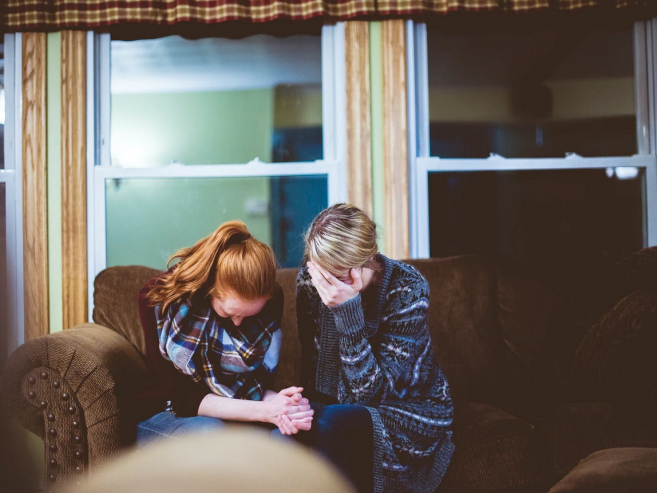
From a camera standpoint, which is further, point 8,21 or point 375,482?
point 8,21

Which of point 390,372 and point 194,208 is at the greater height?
point 194,208

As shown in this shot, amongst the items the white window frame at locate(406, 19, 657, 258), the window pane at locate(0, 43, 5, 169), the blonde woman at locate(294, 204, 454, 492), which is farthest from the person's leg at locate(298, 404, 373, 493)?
the window pane at locate(0, 43, 5, 169)

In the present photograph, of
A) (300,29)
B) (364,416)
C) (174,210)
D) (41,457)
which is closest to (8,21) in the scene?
(174,210)

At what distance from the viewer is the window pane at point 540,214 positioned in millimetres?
2812

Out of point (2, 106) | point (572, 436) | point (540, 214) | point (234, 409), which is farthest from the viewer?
point (540, 214)

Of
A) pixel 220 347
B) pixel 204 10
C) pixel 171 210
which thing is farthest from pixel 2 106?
pixel 220 347

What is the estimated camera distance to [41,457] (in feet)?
8.50

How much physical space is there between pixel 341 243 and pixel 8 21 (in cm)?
206

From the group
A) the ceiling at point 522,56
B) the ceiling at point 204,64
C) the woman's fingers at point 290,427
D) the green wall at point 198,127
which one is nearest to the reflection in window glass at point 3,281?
the green wall at point 198,127

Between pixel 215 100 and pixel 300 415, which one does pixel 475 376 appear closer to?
pixel 300 415

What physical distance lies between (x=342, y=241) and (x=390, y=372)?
39 cm

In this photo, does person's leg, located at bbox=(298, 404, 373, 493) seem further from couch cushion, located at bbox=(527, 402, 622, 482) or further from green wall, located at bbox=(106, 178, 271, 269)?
green wall, located at bbox=(106, 178, 271, 269)

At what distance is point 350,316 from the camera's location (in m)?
1.55

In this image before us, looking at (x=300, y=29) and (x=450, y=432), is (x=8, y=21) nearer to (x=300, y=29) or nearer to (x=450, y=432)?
(x=300, y=29)
